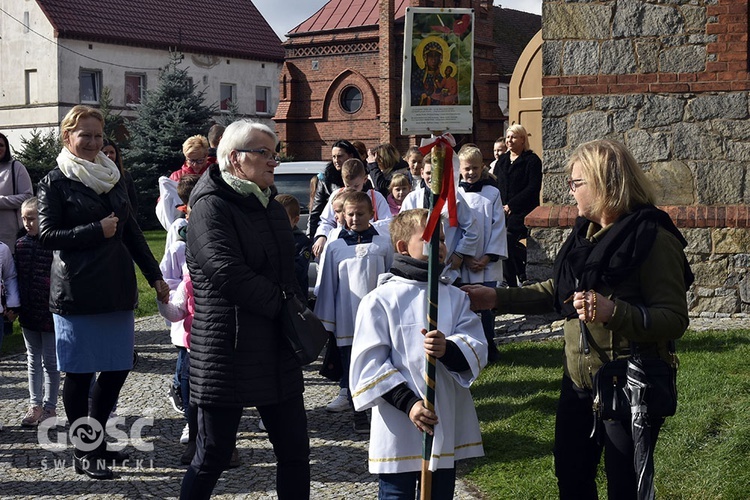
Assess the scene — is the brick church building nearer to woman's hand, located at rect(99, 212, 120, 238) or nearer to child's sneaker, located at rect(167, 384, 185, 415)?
child's sneaker, located at rect(167, 384, 185, 415)

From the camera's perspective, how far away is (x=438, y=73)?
4.64 metres

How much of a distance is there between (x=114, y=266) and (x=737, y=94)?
264 inches

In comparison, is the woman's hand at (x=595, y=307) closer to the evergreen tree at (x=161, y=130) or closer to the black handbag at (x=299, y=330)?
the black handbag at (x=299, y=330)

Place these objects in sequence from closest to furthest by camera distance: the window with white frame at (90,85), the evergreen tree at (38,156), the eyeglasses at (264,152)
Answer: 1. the eyeglasses at (264,152)
2. the evergreen tree at (38,156)
3. the window with white frame at (90,85)

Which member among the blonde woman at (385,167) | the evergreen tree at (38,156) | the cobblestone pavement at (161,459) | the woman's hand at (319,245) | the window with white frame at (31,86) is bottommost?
the cobblestone pavement at (161,459)

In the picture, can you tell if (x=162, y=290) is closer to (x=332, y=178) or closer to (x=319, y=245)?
(x=319, y=245)

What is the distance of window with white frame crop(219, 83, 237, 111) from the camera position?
4769cm

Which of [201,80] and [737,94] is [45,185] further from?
[201,80]

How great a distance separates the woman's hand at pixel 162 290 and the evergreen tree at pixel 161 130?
24652 millimetres

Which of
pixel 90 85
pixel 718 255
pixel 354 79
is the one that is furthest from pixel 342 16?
pixel 718 255

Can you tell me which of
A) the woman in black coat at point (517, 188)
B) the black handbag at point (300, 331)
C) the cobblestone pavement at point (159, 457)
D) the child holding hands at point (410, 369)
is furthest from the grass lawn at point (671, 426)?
the woman in black coat at point (517, 188)

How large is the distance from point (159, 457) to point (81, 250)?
1465 millimetres

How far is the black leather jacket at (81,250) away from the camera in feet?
19.1

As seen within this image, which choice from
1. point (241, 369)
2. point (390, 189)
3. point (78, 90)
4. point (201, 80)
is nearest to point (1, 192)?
point (390, 189)
